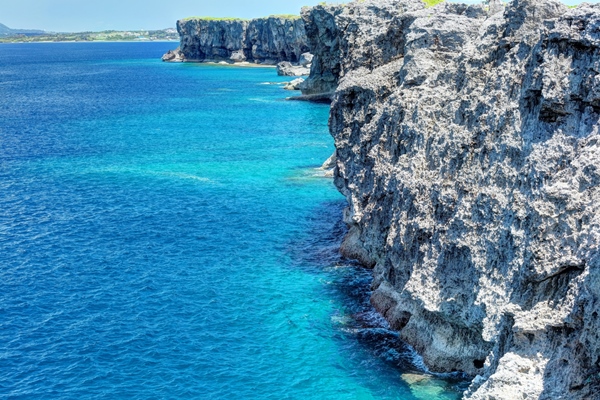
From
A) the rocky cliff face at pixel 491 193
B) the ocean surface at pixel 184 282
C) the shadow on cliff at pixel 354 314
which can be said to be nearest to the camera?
the rocky cliff face at pixel 491 193

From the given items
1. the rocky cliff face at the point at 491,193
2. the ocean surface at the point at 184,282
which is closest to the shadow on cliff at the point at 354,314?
the ocean surface at the point at 184,282

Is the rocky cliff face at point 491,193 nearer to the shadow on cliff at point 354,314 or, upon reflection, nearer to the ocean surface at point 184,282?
the shadow on cliff at point 354,314

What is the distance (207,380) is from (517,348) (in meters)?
17.9

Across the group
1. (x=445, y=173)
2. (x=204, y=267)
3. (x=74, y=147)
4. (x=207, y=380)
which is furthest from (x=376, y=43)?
(x=74, y=147)

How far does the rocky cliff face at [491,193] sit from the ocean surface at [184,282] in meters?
4.73

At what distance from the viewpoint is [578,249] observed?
26.9 m

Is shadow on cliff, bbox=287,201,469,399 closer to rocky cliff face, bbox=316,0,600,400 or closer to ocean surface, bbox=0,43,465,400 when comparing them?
ocean surface, bbox=0,43,465,400

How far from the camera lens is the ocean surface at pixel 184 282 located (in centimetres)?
3800

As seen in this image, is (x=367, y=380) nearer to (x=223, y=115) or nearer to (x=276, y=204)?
(x=276, y=204)

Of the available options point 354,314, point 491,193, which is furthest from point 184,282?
point 491,193

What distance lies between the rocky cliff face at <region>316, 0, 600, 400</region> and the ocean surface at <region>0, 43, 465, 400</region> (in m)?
4.73

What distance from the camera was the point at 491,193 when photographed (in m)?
34.3

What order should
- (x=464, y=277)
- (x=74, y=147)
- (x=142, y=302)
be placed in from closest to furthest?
(x=464, y=277)
(x=142, y=302)
(x=74, y=147)

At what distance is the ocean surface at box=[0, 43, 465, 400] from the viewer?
38.0m
